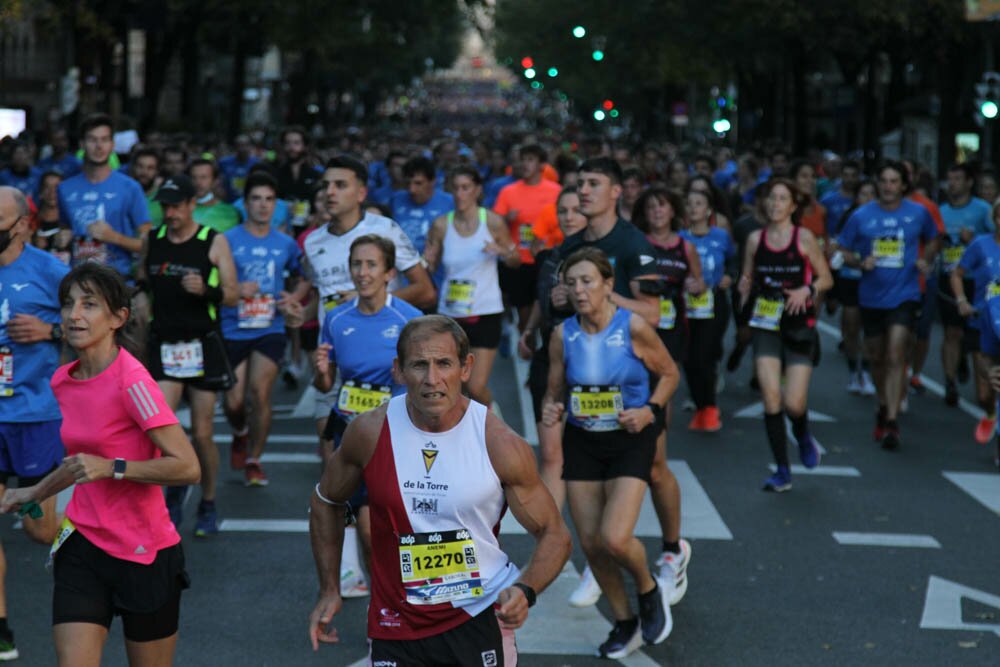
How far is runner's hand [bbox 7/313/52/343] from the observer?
24.7 feet

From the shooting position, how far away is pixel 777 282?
37.0 ft

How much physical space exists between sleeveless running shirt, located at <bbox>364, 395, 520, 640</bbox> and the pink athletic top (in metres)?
0.85

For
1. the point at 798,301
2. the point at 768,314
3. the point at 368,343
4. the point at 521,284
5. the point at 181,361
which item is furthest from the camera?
the point at 521,284

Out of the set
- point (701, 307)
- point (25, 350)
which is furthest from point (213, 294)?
point (701, 307)

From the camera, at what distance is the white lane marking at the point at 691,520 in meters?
9.84

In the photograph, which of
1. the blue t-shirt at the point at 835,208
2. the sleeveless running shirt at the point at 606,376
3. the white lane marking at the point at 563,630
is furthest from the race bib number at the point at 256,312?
the blue t-shirt at the point at 835,208

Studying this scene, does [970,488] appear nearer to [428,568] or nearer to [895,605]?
[895,605]

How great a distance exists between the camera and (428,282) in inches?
359

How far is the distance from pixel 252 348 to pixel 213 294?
1.23m

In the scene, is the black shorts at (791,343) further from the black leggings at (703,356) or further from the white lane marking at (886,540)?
the black leggings at (703,356)

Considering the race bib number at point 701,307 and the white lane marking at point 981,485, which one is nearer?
the white lane marking at point 981,485

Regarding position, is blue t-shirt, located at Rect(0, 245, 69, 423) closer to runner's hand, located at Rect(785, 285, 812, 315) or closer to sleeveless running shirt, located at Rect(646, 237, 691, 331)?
sleeveless running shirt, located at Rect(646, 237, 691, 331)

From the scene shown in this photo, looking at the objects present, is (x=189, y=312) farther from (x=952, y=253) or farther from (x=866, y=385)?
(x=866, y=385)

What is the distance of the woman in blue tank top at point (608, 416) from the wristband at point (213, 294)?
2.45 m
